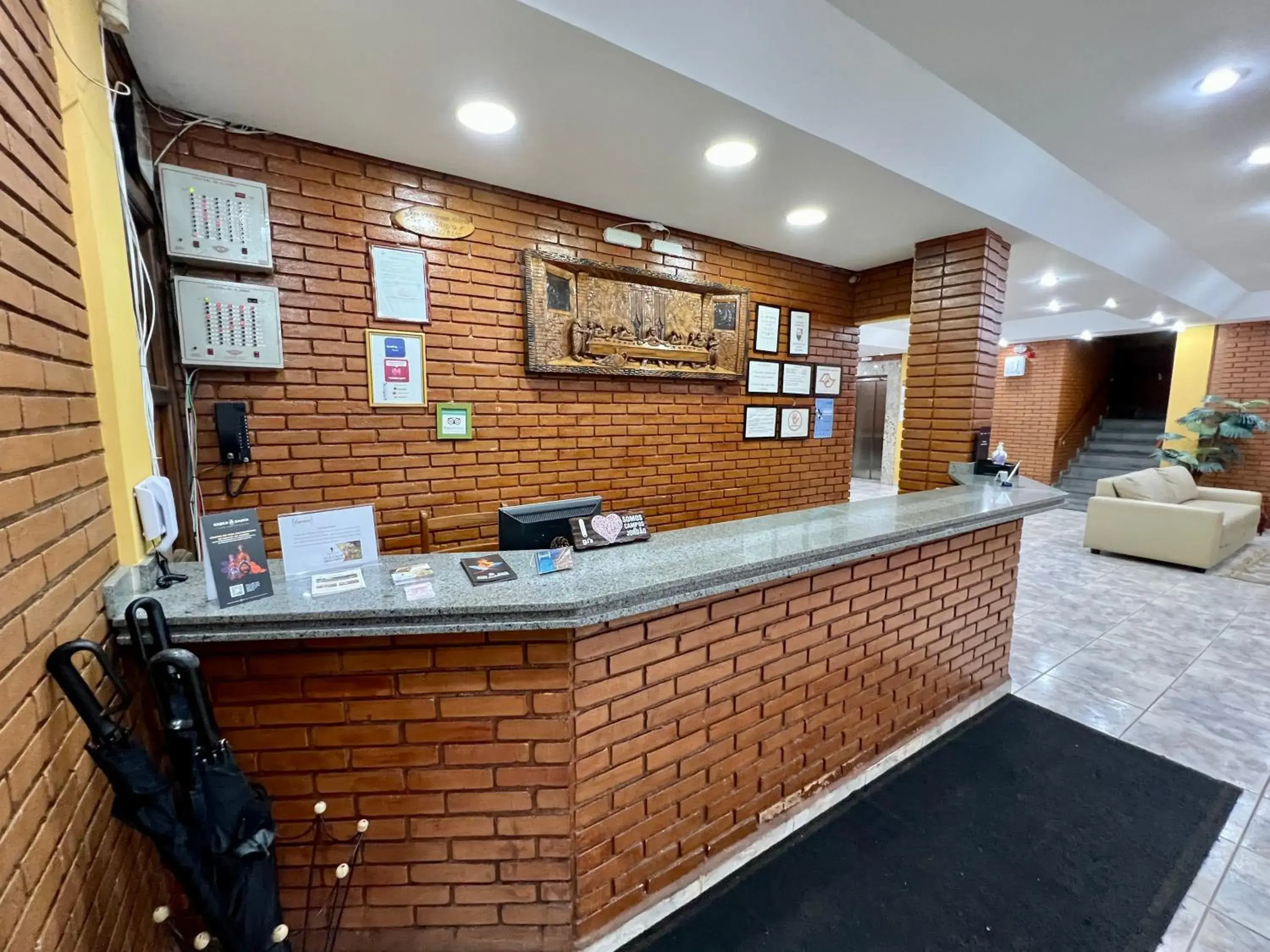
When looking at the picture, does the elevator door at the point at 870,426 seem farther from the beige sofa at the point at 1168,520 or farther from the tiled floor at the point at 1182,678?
the tiled floor at the point at 1182,678

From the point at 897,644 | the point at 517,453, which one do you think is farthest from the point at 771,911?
the point at 517,453

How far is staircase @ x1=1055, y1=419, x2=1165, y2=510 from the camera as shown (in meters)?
8.22

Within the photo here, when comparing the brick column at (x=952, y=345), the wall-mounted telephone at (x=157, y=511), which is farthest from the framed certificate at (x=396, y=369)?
the brick column at (x=952, y=345)

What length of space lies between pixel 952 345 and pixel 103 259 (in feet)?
12.2

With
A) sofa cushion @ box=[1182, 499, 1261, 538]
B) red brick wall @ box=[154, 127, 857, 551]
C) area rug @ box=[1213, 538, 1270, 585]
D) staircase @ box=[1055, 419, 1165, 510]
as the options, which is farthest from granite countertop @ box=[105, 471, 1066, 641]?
staircase @ box=[1055, 419, 1165, 510]

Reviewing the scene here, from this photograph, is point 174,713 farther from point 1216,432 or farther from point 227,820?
point 1216,432

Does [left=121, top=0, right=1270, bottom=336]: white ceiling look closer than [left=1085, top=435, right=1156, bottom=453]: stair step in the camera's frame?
Yes

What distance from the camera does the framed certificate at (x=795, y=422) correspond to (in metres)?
4.00

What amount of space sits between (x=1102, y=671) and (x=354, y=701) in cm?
388

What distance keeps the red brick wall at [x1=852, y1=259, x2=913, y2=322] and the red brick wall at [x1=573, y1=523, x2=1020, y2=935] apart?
218 centimetres

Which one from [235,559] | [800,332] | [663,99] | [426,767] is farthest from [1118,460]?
[235,559]

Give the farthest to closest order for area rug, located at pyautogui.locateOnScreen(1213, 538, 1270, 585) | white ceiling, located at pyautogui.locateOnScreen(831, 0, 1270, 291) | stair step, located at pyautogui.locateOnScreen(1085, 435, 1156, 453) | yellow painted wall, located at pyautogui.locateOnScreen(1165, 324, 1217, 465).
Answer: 1. stair step, located at pyautogui.locateOnScreen(1085, 435, 1156, 453)
2. yellow painted wall, located at pyautogui.locateOnScreen(1165, 324, 1217, 465)
3. area rug, located at pyautogui.locateOnScreen(1213, 538, 1270, 585)
4. white ceiling, located at pyautogui.locateOnScreen(831, 0, 1270, 291)

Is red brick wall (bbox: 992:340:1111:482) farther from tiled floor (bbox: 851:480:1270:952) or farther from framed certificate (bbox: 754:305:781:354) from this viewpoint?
framed certificate (bbox: 754:305:781:354)

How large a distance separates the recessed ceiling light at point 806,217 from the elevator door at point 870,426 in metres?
7.02
